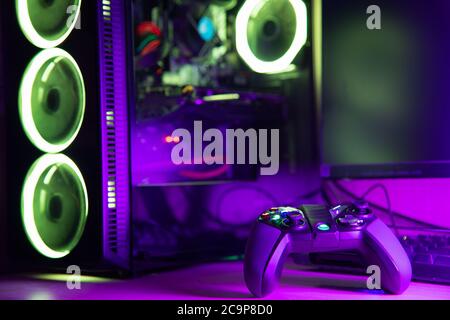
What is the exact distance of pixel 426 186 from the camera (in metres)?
0.96

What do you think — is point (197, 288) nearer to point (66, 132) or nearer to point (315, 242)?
point (315, 242)

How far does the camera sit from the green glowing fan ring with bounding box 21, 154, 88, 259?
0.80 metres

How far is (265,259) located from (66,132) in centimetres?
34

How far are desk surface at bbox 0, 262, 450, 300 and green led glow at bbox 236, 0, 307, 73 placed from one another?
1.04 ft

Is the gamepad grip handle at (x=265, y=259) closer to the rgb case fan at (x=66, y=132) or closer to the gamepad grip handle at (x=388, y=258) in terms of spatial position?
the gamepad grip handle at (x=388, y=258)

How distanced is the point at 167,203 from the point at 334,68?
1.11 ft

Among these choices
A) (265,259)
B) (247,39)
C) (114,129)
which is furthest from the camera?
(247,39)

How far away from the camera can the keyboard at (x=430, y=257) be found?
2.32 ft

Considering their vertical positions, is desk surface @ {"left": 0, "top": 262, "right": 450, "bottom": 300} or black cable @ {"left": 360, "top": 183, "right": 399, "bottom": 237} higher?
black cable @ {"left": 360, "top": 183, "right": 399, "bottom": 237}

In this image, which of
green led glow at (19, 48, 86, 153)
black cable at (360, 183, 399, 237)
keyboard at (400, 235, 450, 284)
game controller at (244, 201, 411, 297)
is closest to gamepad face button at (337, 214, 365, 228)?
game controller at (244, 201, 411, 297)

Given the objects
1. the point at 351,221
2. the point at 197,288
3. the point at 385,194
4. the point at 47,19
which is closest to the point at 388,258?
the point at 351,221

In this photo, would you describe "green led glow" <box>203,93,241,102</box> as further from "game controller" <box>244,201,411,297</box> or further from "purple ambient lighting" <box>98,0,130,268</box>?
"game controller" <box>244,201,411,297</box>

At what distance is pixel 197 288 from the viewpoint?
28.3 inches
